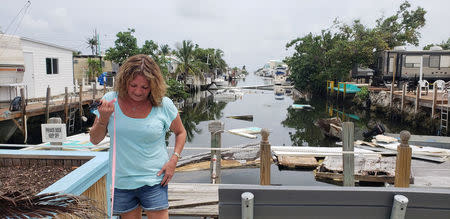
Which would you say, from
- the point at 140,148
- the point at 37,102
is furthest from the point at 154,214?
the point at 37,102

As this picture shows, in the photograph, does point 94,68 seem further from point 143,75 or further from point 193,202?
point 143,75

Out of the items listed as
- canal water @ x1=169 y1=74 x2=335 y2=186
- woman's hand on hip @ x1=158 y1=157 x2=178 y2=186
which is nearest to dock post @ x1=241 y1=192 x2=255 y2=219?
woman's hand on hip @ x1=158 y1=157 x2=178 y2=186

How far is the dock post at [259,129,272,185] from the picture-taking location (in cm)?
520

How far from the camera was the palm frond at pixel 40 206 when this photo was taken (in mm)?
1473

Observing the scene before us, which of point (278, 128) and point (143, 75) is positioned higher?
point (143, 75)

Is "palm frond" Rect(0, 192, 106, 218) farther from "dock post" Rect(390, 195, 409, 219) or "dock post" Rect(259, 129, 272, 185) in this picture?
"dock post" Rect(259, 129, 272, 185)

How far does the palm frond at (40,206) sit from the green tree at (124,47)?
2784 centimetres

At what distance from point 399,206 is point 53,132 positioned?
17.8 feet

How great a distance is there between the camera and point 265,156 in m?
5.34

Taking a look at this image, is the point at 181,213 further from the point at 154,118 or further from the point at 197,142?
the point at 197,142

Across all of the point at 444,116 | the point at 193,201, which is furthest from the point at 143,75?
→ the point at 444,116

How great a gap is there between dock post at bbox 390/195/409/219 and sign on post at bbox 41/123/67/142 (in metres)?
5.26

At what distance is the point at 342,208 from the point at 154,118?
1.58 m

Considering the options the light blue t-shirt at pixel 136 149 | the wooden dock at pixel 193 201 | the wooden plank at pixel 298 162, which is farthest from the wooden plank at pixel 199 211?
the wooden plank at pixel 298 162
